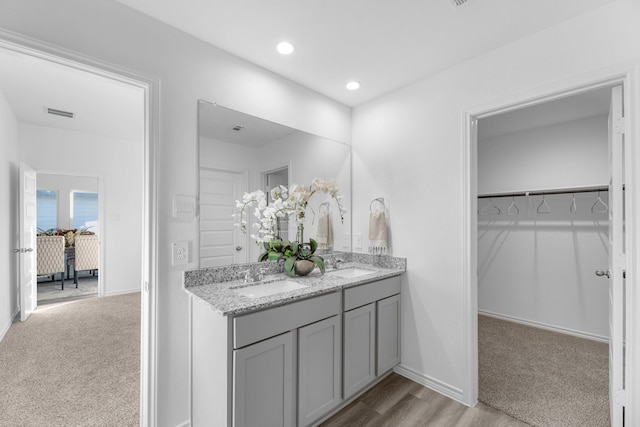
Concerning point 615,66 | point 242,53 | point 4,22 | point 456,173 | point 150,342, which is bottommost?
point 150,342

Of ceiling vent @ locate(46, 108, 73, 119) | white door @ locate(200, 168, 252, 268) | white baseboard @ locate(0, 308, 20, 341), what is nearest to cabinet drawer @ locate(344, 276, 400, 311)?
white door @ locate(200, 168, 252, 268)

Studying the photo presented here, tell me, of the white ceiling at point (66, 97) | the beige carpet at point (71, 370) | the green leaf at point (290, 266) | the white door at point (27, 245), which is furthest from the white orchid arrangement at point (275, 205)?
the white door at point (27, 245)

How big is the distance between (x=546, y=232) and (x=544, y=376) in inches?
68.7

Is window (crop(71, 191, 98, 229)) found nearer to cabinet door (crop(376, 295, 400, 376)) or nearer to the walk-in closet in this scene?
cabinet door (crop(376, 295, 400, 376))

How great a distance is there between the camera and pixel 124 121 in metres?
4.17

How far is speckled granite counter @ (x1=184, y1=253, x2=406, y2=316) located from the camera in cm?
152

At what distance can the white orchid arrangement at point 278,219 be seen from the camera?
221cm

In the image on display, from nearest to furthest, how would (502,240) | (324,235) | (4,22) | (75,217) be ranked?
(4,22), (324,235), (502,240), (75,217)

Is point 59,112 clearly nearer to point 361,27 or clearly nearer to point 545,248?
point 361,27

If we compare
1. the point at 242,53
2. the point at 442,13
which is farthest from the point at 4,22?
the point at 442,13

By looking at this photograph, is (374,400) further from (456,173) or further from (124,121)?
(124,121)

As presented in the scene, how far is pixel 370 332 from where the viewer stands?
221 centimetres

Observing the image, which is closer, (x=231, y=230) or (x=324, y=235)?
(x=231, y=230)

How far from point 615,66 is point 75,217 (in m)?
8.62
